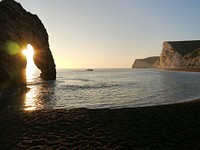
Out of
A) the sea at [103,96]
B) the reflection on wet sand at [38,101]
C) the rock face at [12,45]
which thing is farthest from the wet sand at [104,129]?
the rock face at [12,45]

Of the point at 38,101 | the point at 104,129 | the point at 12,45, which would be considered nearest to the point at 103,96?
the point at 38,101

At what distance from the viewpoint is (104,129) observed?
14203 mm

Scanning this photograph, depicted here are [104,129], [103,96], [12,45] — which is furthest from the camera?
[12,45]

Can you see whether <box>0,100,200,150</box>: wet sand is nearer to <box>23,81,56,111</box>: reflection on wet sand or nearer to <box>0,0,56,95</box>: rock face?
<box>23,81,56,111</box>: reflection on wet sand

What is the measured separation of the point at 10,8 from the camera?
3981 cm

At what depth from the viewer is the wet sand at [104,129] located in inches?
453

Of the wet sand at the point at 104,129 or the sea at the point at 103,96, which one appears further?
the sea at the point at 103,96

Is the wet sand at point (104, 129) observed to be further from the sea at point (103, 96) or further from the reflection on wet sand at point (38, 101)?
the sea at point (103, 96)

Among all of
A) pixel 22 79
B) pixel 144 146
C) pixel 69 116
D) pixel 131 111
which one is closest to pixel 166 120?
pixel 131 111

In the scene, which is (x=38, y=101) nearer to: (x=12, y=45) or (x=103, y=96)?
(x=103, y=96)

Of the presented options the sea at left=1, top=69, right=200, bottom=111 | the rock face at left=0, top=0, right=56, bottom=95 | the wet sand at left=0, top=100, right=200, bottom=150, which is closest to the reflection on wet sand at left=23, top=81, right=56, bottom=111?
the sea at left=1, top=69, right=200, bottom=111

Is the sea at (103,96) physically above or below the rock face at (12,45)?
below

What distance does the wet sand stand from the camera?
37.8 ft

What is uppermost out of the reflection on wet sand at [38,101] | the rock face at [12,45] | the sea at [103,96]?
the rock face at [12,45]
